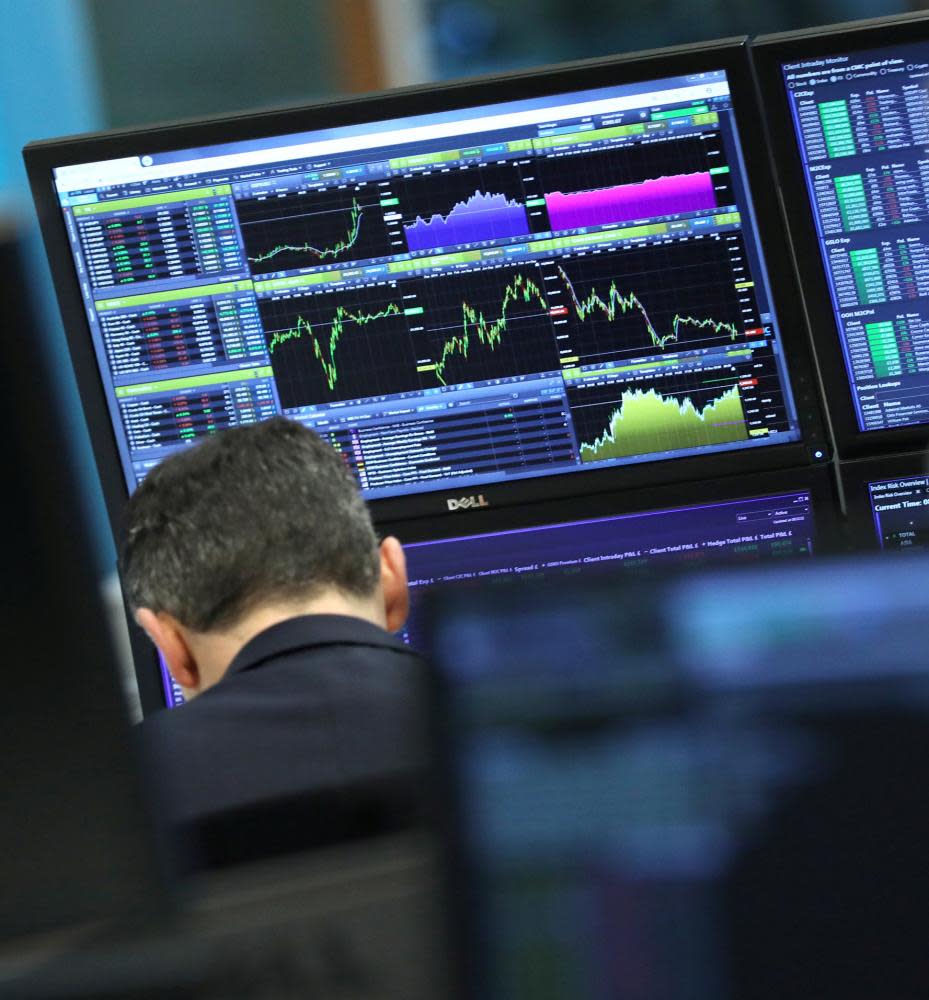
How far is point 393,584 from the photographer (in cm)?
143

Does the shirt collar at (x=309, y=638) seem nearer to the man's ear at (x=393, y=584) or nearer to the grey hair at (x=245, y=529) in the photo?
the grey hair at (x=245, y=529)

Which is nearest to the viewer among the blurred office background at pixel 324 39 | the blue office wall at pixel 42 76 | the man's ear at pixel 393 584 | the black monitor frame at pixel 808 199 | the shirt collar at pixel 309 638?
the shirt collar at pixel 309 638

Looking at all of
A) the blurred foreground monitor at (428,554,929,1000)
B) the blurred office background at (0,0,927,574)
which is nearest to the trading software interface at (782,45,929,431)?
the blurred foreground monitor at (428,554,929,1000)

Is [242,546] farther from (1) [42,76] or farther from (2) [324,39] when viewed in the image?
(2) [324,39]

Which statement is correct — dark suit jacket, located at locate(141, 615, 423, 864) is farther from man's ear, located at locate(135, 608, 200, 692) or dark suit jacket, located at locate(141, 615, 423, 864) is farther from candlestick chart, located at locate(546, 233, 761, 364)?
candlestick chart, located at locate(546, 233, 761, 364)

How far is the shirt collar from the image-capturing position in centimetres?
115

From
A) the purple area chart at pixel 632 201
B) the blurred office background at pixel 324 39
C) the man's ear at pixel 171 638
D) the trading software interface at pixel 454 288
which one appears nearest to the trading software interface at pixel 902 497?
the trading software interface at pixel 454 288

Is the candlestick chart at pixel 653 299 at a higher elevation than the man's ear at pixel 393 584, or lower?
higher

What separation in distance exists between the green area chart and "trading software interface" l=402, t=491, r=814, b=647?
0.07 metres

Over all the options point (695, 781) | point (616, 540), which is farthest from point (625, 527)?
point (695, 781)

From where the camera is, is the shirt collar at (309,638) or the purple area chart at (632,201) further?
the purple area chart at (632,201)

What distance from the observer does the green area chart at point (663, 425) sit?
62.0 inches

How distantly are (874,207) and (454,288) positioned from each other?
452 mm

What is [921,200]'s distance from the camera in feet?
5.16
